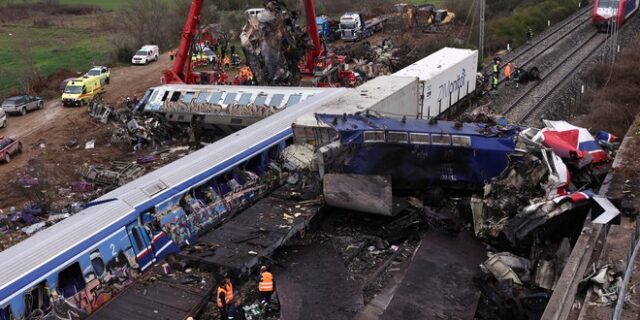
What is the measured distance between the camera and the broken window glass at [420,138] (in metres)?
15.5

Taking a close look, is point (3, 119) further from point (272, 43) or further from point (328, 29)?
point (328, 29)

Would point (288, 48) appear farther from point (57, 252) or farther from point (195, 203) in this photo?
point (57, 252)

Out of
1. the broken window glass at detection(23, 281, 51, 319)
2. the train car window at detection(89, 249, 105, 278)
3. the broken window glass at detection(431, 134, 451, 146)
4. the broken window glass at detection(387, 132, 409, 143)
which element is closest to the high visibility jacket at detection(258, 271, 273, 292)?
the train car window at detection(89, 249, 105, 278)

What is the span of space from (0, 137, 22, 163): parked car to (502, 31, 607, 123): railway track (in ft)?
76.4

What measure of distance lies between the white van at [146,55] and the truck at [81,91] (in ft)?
32.5

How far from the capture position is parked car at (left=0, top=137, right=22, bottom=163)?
2666 centimetres

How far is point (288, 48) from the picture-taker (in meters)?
30.7

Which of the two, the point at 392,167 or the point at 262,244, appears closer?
the point at 262,244

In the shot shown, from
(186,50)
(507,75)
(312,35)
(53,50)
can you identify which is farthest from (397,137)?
(53,50)

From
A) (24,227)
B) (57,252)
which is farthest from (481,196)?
(24,227)

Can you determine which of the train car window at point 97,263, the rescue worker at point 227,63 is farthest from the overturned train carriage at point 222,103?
the rescue worker at point 227,63

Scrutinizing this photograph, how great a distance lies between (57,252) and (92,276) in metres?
0.96

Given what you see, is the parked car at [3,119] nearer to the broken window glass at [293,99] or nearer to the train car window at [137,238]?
the broken window glass at [293,99]

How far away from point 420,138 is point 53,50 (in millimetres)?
51521
